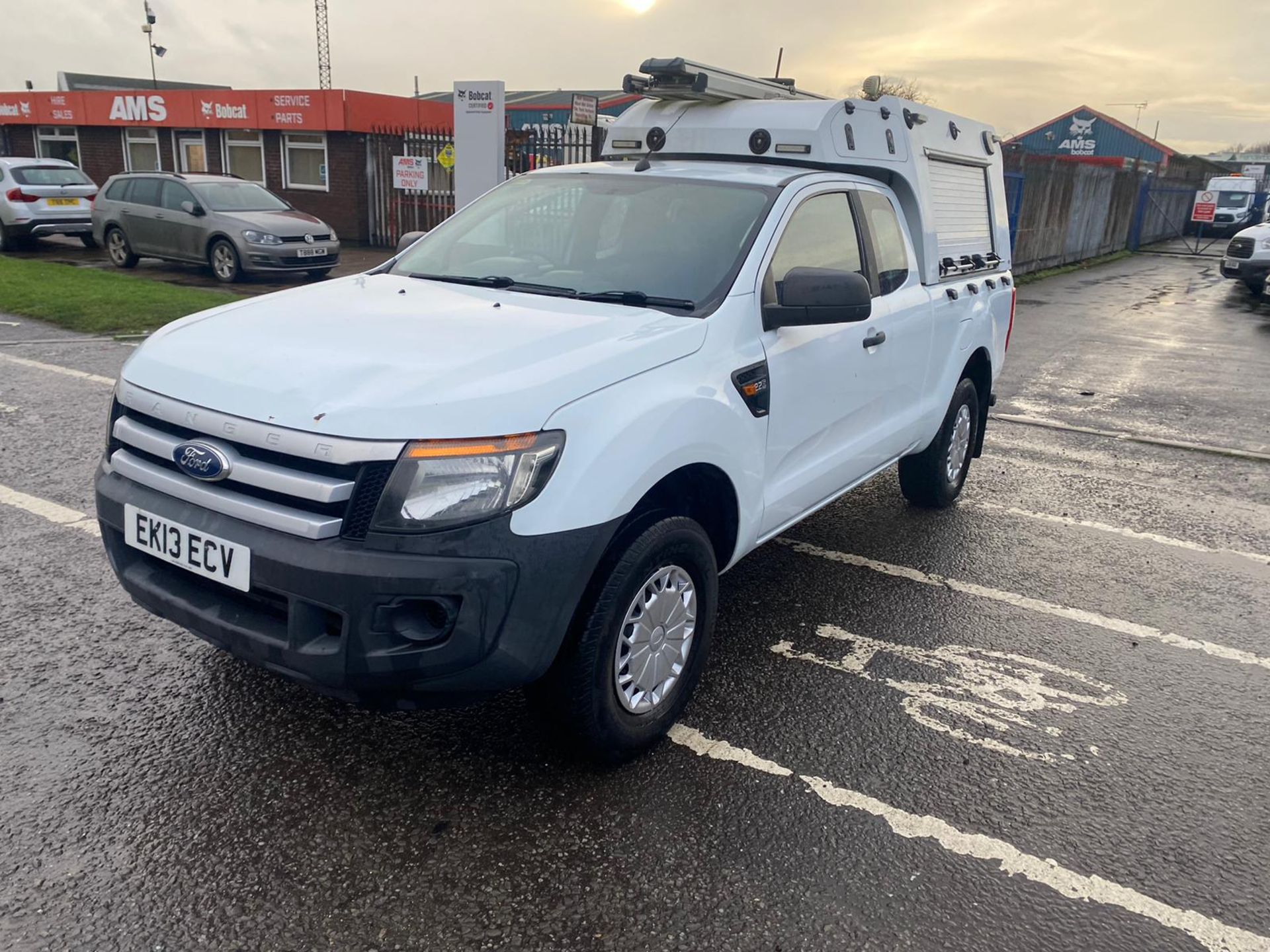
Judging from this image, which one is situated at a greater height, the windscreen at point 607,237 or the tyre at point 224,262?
the windscreen at point 607,237

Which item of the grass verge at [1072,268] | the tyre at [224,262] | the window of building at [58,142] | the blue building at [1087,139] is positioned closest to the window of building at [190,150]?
the window of building at [58,142]

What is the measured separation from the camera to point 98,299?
11844 mm

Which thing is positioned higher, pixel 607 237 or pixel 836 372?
pixel 607 237

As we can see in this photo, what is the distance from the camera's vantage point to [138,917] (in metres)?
2.46

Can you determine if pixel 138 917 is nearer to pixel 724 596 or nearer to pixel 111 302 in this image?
pixel 724 596

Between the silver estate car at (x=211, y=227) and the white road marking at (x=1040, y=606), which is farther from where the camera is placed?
the silver estate car at (x=211, y=227)

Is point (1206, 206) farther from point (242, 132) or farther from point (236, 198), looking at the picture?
point (236, 198)

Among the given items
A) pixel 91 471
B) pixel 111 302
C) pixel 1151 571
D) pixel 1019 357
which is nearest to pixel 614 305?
pixel 1151 571

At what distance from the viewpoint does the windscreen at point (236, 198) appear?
15.1 meters

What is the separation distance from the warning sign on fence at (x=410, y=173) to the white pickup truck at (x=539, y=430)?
15.7 meters

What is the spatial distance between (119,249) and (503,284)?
1517 centimetres

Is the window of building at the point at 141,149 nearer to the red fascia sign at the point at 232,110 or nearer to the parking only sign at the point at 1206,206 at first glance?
the red fascia sign at the point at 232,110

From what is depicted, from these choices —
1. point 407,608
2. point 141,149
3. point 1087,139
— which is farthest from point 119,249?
point 1087,139

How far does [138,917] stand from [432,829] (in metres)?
0.76
